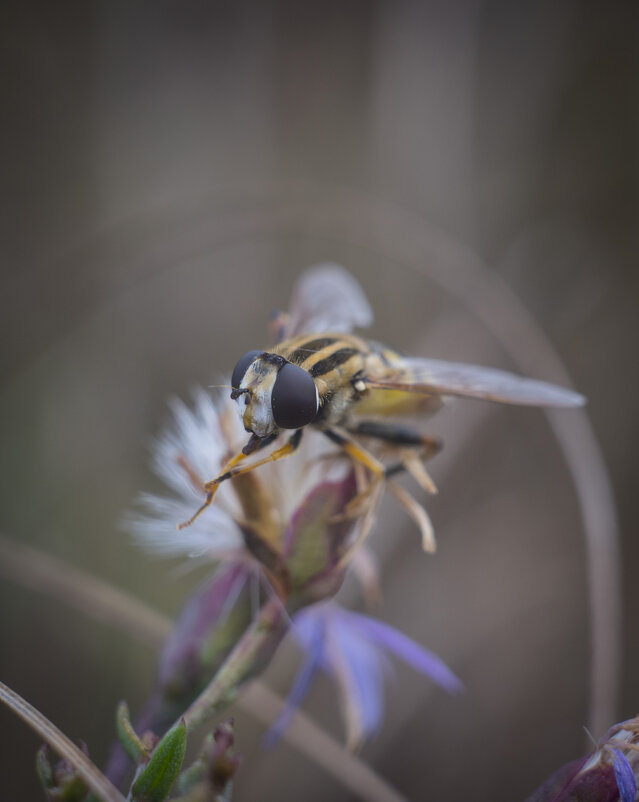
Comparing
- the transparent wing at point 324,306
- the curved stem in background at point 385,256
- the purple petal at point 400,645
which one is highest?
the curved stem in background at point 385,256

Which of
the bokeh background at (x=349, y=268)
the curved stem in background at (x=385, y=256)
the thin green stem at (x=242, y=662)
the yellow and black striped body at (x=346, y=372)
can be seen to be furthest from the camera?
the bokeh background at (x=349, y=268)

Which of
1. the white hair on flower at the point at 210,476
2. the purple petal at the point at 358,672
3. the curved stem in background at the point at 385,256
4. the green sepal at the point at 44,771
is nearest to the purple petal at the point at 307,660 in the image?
the purple petal at the point at 358,672

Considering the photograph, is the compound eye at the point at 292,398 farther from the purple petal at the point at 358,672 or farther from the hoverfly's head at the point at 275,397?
the purple petal at the point at 358,672

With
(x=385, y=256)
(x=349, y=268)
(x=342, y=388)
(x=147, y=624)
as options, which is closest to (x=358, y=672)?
(x=147, y=624)

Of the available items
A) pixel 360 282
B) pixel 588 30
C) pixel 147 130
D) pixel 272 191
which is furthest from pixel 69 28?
pixel 588 30

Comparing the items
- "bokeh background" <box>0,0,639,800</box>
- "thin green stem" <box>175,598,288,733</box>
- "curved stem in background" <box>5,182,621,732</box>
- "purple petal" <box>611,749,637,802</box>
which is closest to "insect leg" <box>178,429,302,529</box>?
"thin green stem" <box>175,598,288,733</box>

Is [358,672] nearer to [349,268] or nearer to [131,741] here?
[131,741]

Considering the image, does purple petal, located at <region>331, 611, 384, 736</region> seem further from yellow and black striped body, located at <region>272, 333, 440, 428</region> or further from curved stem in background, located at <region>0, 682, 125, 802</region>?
curved stem in background, located at <region>0, 682, 125, 802</region>
